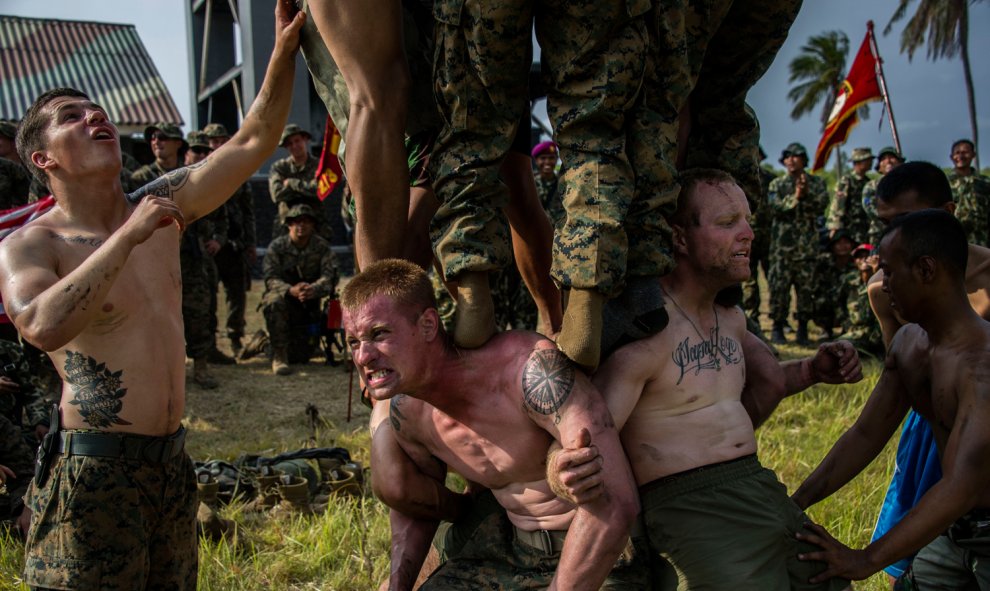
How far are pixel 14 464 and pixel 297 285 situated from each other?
5.25m

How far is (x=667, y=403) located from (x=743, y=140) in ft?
3.80

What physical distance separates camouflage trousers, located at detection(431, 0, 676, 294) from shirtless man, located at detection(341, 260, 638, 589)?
23 centimetres

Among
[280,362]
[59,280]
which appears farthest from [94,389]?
[280,362]

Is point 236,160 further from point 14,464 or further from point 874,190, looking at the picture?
point 874,190

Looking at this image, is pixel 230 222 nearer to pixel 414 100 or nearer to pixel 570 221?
pixel 414 100

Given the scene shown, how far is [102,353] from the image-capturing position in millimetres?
3186

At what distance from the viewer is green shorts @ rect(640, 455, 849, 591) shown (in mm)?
2775

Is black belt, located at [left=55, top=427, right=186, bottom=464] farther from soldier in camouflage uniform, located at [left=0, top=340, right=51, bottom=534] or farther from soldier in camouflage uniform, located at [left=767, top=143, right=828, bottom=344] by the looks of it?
soldier in camouflage uniform, located at [left=767, top=143, right=828, bottom=344]

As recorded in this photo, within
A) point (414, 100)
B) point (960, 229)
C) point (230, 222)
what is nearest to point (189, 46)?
point (230, 222)

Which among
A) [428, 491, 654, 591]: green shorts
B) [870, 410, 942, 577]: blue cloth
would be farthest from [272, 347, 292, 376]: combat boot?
[870, 410, 942, 577]: blue cloth

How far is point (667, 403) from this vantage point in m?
2.92

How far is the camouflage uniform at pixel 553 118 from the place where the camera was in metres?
2.76

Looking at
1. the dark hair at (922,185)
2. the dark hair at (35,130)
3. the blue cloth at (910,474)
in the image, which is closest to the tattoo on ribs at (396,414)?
the dark hair at (35,130)

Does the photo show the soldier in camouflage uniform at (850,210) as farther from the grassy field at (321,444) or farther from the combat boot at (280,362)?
the combat boot at (280,362)
